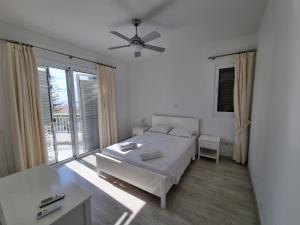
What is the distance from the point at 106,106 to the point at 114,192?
232 cm

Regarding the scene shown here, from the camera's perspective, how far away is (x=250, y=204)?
190 cm

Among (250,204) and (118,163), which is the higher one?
(118,163)

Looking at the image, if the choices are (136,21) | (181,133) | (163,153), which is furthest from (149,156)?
(136,21)

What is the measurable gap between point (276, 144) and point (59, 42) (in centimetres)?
389

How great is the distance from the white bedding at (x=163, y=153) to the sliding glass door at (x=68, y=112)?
1320mm

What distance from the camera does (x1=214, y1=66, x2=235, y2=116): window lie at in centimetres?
313

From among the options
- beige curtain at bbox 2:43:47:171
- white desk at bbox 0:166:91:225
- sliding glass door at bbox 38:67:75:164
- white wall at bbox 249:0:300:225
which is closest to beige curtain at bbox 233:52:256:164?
white wall at bbox 249:0:300:225

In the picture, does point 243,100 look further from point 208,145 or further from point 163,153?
point 163,153

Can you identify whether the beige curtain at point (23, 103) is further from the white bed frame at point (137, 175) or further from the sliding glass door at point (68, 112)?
the white bed frame at point (137, 175)

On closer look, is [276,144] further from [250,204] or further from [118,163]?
[118,163]

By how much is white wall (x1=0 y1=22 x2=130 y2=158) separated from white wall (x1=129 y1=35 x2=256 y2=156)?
48 centimetres

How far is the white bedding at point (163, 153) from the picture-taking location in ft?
6.59

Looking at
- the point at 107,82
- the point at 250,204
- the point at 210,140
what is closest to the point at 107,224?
the point at 250,204

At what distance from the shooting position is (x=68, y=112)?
325cm
